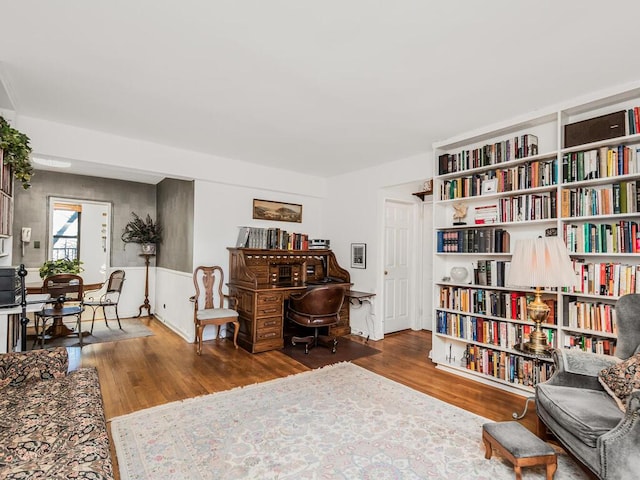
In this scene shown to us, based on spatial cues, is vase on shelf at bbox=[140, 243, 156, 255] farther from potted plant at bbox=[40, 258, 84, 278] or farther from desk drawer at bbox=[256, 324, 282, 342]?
desk drawer at bbox=[256, 324, 282, 342]

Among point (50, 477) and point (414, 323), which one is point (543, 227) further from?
point (50, 477)

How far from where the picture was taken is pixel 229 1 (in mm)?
1713

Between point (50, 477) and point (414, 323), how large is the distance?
504 cm

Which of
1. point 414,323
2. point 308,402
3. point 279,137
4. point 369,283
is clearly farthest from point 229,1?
point 414,323

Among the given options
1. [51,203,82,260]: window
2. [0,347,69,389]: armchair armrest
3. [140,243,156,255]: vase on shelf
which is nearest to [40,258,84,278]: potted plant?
[140,243,156,255]: vase on shelf

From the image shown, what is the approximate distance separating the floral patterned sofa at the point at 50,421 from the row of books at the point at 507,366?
123 inches

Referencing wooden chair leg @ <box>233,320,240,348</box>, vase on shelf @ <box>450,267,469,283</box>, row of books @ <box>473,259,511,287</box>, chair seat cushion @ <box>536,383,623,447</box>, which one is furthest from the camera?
wooden chair leg @ <box>233,320,240,348</box>

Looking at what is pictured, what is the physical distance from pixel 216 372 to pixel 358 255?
261 centimetres

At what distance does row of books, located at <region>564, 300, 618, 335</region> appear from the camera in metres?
2.56

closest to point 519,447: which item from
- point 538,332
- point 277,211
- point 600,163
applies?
point 538,332

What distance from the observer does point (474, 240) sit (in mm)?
3445

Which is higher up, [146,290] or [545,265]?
[545,265]

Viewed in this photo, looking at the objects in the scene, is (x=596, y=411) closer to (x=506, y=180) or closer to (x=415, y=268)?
(x=506, y=180)

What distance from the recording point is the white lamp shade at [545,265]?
230 centimetres
